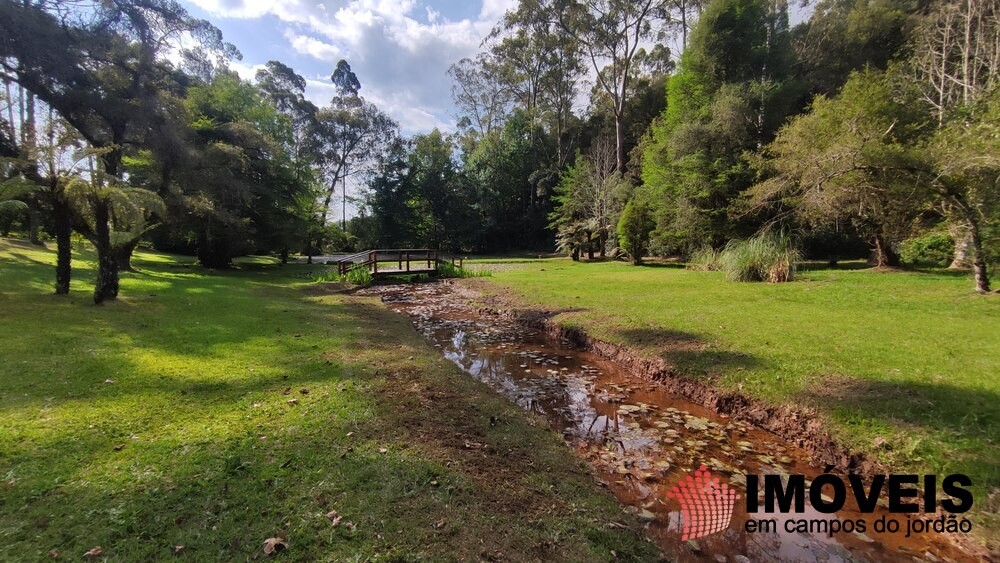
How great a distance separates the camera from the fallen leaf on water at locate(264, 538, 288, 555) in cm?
230

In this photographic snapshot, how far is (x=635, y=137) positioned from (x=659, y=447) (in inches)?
1406

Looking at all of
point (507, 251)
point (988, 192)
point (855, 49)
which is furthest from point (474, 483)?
point (507, 251)

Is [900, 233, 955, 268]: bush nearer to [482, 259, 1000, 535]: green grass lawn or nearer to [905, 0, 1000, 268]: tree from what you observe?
[905, 0, 1000, 268]: tree

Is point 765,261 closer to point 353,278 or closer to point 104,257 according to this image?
point 353,278

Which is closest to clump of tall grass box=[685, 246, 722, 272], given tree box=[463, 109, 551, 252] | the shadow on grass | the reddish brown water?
the reddish brown water

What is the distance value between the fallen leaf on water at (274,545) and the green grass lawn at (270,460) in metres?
0.04

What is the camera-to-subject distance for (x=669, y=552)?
2719 mm

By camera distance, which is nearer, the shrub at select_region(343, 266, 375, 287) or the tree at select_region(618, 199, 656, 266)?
the shrub at select_region(343, 266, 375, 287)

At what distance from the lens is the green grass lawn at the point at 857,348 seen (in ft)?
11.9

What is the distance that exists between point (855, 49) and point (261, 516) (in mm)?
34364

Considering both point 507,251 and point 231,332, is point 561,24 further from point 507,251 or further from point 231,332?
point 231,332

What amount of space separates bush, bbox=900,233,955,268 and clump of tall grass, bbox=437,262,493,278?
15886 mm

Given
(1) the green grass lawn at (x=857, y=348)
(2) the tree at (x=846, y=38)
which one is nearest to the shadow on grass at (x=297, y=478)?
(1) the green grass lawn at (x=857, y=348)

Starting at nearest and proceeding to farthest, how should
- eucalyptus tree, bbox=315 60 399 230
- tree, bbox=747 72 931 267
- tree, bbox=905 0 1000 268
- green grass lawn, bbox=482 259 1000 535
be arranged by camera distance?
green grass lawn, bbox=482 259 1000 535 < tree, bbox=747 72 931 267 < tree, bbox=905 0 1000 268 < eucalyptus tree, bbox=315 60 399 230
